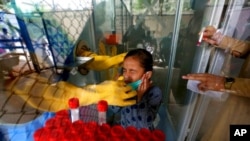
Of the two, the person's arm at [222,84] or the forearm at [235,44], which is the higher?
the forearm at [235,44]

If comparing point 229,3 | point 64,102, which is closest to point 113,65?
point 64,102

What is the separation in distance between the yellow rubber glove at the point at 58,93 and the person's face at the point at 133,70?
215mm

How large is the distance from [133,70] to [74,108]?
0.40 meters

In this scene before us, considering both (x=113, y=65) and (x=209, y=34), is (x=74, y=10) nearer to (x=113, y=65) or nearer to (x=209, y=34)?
(x=113, y=65)

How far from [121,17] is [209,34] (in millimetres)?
975

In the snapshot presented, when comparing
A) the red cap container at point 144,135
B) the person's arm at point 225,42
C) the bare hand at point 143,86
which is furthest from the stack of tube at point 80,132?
the person's arm at point 225,42

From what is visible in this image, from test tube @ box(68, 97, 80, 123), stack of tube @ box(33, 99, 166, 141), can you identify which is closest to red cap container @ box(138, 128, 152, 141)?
stack of tube @ box(33, 99, 166, 141)

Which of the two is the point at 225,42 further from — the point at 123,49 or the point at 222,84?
the point at 123,49

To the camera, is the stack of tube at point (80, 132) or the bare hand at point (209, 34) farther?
the bare hand at point (209, 34)

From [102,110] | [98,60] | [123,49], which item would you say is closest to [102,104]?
[102,110]

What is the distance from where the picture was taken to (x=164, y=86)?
A: 1.50 meters

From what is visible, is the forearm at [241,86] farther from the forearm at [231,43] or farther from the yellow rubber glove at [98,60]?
the yellow rubber glove at [98,60]

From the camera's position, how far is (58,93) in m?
0.63

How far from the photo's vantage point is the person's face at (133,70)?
3.01 ft
